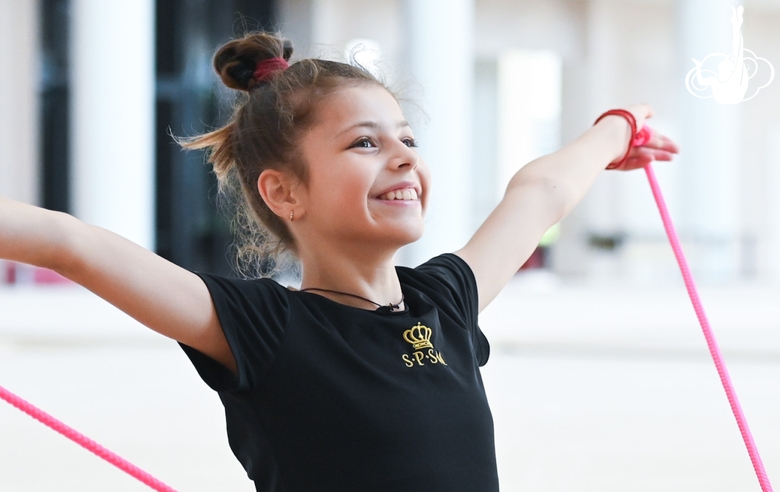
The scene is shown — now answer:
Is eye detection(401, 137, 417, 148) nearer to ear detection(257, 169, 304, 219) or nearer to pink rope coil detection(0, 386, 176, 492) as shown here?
ear detection(257, 169, 304, 219)

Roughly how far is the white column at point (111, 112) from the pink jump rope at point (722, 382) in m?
5.34

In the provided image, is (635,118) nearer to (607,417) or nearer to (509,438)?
(509,438)

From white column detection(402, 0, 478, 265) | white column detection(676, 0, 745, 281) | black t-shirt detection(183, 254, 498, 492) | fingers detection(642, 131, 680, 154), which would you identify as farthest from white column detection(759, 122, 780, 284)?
black t-shirt detection(183, 254, 498, 492)

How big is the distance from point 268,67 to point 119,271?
445 millimetres

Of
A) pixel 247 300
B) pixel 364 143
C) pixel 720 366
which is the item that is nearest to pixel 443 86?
pixel 720 366

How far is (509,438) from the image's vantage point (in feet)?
9.71

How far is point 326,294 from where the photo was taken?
3.59 feet

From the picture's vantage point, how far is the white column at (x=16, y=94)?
8828 millimetres

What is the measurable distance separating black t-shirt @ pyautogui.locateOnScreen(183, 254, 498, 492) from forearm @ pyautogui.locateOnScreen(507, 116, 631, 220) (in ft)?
1.39

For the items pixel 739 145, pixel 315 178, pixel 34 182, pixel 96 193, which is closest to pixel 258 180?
pixel 315 178

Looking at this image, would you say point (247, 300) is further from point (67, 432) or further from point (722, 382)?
point (722, 382)

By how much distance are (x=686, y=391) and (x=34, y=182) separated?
708 centimetres

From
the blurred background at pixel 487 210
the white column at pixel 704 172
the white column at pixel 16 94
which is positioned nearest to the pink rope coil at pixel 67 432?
the blurred background at pixel 487 210

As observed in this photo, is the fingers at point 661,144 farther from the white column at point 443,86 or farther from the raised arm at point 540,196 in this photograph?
the white column at point 443,86
